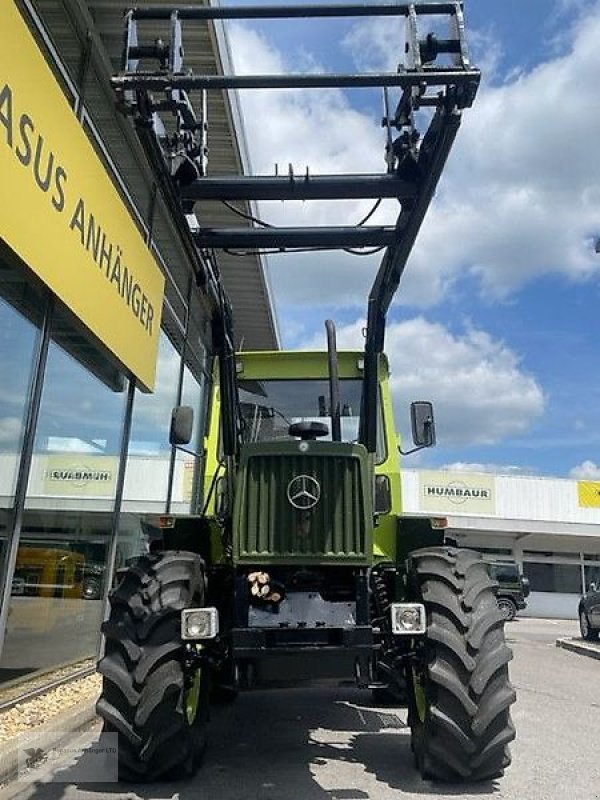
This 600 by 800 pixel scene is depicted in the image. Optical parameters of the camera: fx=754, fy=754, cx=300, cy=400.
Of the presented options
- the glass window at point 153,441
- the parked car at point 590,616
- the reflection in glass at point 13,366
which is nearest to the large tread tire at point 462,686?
the reflection in glass at point 13,366

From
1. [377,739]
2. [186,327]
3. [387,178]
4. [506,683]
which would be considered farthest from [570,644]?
[387,178]

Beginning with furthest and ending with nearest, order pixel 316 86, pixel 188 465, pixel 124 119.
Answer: pixel 188 465
pixel 124 119
pixel 316 86

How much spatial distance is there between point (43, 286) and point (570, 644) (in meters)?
13.9

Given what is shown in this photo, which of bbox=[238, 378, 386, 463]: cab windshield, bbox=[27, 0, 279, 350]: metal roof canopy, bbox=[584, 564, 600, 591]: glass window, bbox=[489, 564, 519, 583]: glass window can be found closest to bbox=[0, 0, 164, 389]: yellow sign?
bbox=[27, 0, 279, 350]: metal roof canopy

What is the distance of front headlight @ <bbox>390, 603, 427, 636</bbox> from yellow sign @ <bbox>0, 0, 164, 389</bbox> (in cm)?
349

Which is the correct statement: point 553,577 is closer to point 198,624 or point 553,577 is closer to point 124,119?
point 124,119

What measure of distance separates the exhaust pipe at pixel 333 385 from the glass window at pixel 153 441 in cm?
403

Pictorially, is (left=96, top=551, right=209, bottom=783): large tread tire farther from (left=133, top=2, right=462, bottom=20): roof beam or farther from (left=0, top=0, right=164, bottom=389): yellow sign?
(left=133, top=2, right=462, bottom=20): roof beam

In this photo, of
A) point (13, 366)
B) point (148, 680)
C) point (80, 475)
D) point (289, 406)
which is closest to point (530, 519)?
point (80, 475)

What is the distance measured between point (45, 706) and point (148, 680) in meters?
2.53

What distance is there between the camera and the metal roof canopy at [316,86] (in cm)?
396

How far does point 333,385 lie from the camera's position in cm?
554

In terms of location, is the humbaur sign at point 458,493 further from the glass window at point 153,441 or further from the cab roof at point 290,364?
the cab roof at point 290,364

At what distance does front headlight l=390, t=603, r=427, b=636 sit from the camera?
14.3 feet
